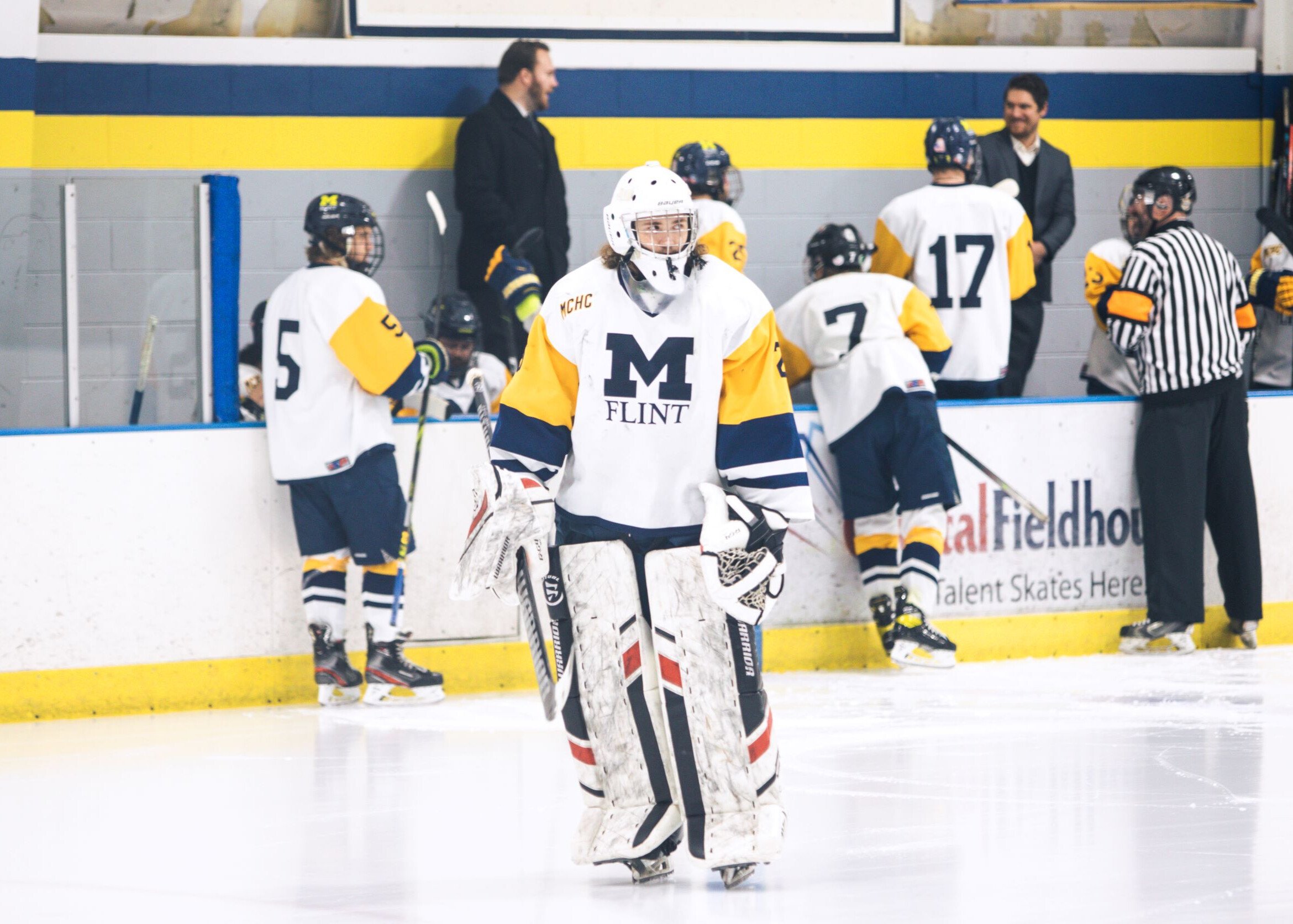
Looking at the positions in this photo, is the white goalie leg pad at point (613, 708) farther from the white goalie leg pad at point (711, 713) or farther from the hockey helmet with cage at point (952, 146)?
the hockey helmet with cage at point (952, 146)

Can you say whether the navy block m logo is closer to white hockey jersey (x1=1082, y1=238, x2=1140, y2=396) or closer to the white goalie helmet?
the white goalie helmet

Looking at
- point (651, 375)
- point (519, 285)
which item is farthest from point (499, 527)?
point (519, 285)

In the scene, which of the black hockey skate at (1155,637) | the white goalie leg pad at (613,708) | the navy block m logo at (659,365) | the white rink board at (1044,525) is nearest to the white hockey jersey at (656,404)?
the navy block m logo at (659,365)

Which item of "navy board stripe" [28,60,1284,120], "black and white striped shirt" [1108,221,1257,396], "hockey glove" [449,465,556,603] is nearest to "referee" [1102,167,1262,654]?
"black and white striped shirt" [1108,221,1257,396]

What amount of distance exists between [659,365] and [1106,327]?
11.3 feet

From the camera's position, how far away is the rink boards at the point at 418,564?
5.18 m

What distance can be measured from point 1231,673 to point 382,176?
3.89 metres

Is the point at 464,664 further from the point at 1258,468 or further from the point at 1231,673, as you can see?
the point at 1258,468

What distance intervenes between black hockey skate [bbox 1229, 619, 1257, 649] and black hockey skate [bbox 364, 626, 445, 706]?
2.81 meters

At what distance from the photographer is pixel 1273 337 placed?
24.3ft

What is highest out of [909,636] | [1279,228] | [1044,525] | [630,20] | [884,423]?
[630,20]

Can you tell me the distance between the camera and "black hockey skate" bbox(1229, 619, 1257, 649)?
6.21m

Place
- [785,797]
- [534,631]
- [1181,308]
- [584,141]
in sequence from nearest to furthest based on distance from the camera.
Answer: [534,631] → [785,797] → [1181,308] → [584,141]

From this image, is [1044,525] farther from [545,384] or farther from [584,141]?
[545,384]
